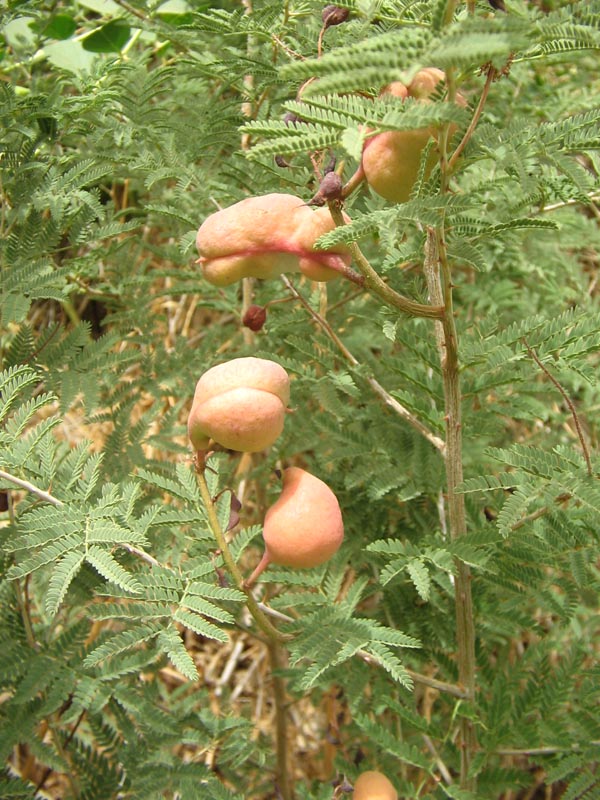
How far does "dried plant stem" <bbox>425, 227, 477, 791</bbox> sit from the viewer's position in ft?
2.46

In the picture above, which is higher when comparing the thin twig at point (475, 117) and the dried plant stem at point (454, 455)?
the thin twig at point (475, 117)

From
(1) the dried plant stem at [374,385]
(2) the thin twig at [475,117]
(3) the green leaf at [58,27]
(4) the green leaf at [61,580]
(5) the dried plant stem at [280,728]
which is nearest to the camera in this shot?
(2) the thin twig at [475,117]

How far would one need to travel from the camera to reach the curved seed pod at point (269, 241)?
0.74 m

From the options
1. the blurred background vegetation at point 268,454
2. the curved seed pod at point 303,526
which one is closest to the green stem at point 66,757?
the blurred background vegetation at point 268,454

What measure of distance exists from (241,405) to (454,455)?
253 mm

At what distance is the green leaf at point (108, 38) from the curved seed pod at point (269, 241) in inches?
28.4

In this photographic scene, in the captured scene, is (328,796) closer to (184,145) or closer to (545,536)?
(545,536)

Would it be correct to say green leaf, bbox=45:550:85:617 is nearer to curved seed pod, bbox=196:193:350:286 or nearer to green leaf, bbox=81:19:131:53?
curved seed pod, bbox=196:193:350:286

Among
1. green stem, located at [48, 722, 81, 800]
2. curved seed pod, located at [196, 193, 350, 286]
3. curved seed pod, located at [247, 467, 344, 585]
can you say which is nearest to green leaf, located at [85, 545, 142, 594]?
curved seed pod, located at [247, 467, 344, 585]

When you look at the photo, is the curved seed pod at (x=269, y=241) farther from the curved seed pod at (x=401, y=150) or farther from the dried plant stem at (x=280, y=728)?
the dried plant stem at (x=280, y=728)

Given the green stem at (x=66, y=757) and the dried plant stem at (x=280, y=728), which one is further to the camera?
the dried plant stem at (x=280, y=728)

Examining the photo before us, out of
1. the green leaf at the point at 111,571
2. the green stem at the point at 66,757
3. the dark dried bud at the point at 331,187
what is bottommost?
the green stem at the point at 66,757

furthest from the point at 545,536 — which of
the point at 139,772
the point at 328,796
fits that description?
the point at 139,772

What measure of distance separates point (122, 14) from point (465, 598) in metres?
1.06
